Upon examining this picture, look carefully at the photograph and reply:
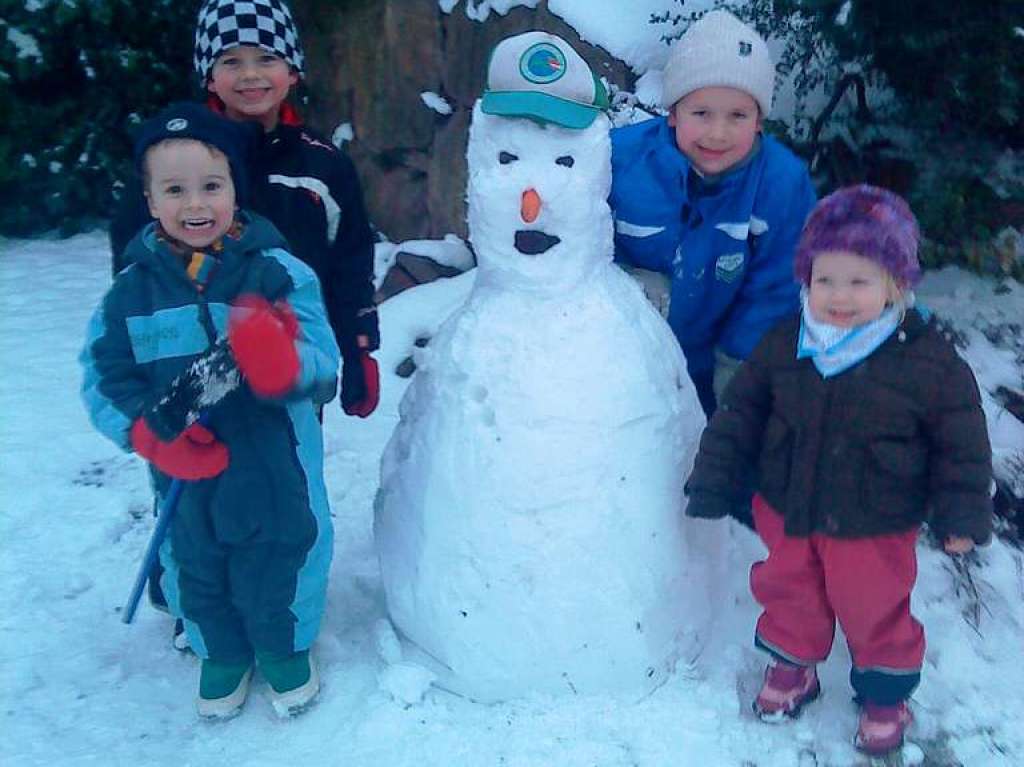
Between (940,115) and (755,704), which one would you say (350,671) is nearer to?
(755,704)

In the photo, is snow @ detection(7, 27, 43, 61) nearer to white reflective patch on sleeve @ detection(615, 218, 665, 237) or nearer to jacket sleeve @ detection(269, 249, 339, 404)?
jacket sleeve @ detection(269, 249, 339, 404)

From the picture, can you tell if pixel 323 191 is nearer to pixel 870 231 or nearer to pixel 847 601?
pixel 870 231

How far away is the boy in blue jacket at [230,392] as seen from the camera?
208 centimetres

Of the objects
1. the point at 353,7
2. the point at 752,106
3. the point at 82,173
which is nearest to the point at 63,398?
the point at 82,173

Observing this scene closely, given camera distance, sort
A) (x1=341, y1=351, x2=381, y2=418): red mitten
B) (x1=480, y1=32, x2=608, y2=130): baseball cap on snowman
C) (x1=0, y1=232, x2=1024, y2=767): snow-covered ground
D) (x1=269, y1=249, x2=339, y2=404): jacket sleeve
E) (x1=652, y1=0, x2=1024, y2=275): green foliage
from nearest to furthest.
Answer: (x1=269, y1=249, x2=339, y2=404): jacket sleeve < (x1=480, y1=32, x2=608, y2=130): baseball cap on snowman < (x1=0, y1=232, x2=1024, y2=767): snow-covered ground < (x1=341, y1=351, x2=381, y2=418): red mitten < (x1=652, y1=0, x2=1024, y2=275): green foliage

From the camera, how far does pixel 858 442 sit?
2111mm

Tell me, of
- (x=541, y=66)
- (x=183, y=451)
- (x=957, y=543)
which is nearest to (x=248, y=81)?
(x=541, y=66)

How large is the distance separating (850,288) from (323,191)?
1.29m

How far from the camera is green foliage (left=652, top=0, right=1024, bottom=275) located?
3201mm

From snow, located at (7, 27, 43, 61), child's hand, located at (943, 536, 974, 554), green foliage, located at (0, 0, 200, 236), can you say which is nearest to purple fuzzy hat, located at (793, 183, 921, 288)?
child's hand, located at (943, 536, 974, 554)

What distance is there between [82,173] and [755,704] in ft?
14.6

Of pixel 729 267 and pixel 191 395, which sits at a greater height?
pixel 729 267

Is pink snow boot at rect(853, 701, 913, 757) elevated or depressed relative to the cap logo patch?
depressed

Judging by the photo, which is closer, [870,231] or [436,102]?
[870,231]
